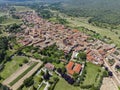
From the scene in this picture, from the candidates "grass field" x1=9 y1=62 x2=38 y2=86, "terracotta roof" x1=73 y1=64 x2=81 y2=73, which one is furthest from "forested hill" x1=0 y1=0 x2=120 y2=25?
"grass field" x1=9 y1=62 x2=38 y2=86

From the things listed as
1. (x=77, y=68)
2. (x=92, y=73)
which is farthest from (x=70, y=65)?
(x=92, y=73)

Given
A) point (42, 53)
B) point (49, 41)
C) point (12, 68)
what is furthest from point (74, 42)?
point (12, 68)

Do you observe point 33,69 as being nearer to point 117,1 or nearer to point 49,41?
point 49,41

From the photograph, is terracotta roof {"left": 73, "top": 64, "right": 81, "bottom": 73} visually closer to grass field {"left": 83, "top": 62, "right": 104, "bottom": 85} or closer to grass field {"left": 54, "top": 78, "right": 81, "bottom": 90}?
grass field {"left": 83, "top": 62, "right": 104, "bottom": 85}

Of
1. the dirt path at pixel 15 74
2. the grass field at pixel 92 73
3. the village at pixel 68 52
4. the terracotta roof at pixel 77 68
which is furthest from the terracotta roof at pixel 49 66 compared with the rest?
the grass field at pixel 92 73

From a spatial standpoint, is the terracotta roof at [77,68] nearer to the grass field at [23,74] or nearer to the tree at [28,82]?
the grass field at [23,74]
